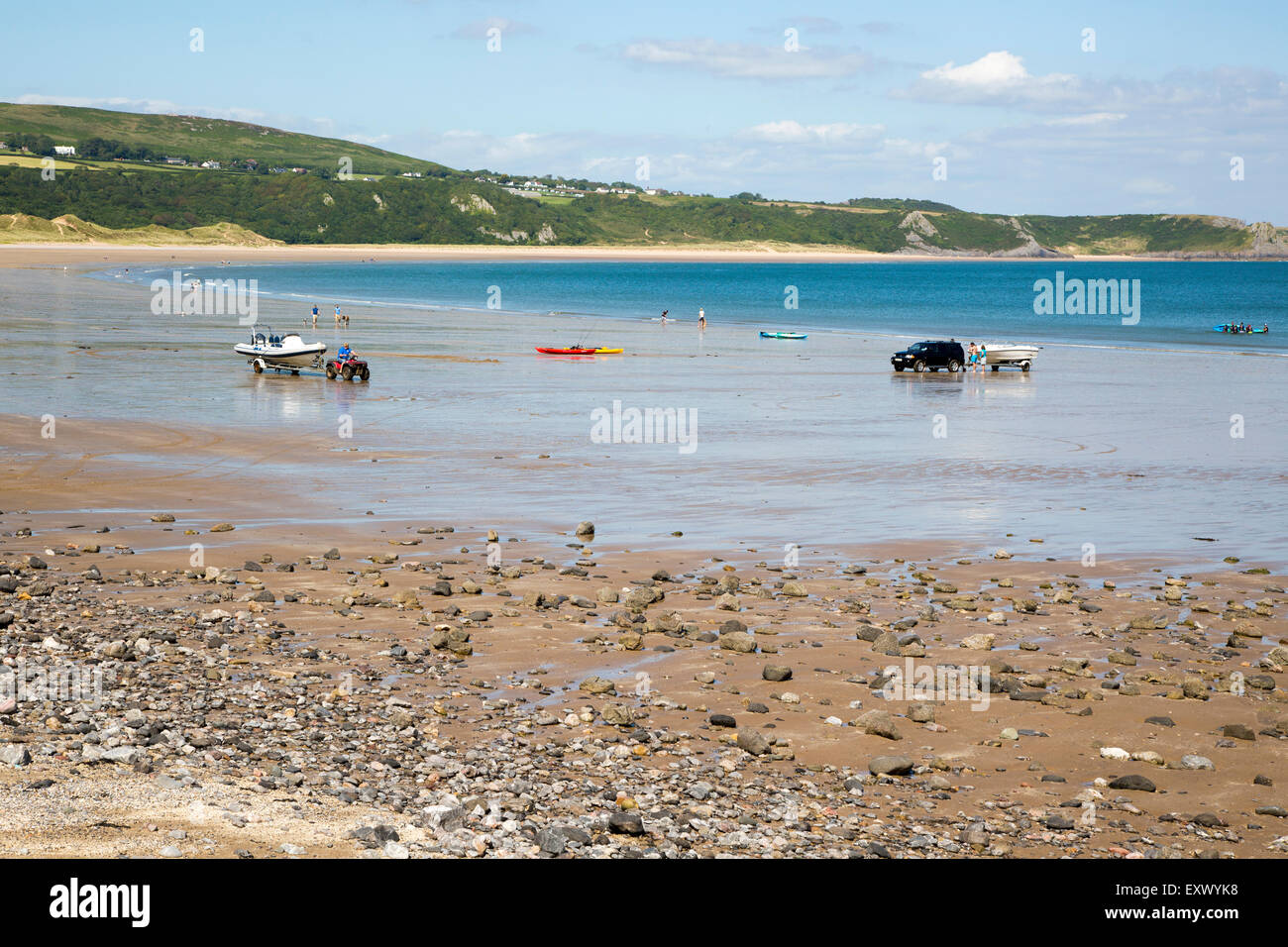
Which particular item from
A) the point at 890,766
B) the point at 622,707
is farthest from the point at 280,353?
the point at 890,766

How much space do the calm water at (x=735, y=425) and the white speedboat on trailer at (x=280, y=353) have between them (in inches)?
52.9

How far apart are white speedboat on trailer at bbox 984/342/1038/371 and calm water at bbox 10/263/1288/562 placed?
4.90ft

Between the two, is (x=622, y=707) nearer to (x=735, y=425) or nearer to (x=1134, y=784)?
(x=1134, y=784)

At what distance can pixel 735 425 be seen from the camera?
4034cm

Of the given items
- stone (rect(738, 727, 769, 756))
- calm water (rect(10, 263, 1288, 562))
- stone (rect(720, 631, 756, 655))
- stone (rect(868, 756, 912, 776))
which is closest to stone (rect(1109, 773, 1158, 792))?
stone (rect(868, 756, 912, 776))

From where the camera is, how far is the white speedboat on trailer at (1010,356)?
65188 mm

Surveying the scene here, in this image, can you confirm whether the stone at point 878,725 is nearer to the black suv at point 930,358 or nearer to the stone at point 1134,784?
the stone at point 1134,784

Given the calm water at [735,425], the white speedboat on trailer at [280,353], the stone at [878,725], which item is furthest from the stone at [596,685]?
the white speedboat on trailer at [280,353]

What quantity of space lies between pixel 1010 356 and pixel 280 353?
3807 cm

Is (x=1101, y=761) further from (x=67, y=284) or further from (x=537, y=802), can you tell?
(x=67, y=284)

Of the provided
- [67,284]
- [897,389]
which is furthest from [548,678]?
[67,284]

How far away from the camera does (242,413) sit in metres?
39.3

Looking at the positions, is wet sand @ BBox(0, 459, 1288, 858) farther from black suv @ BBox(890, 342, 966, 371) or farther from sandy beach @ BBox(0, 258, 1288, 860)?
black suv @ BBox(890, 342, 966, 371)
